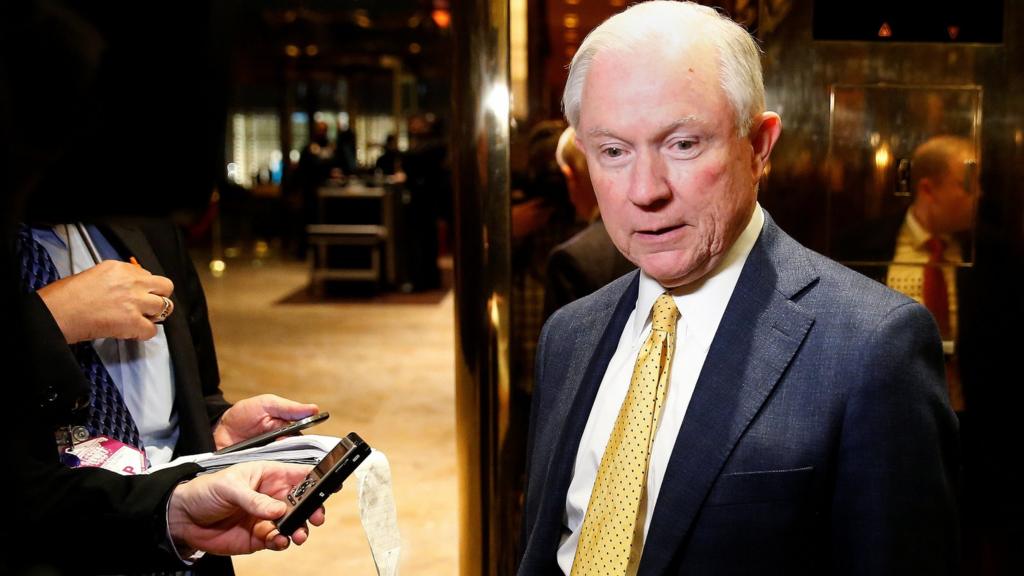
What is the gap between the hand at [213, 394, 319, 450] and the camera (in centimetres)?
167

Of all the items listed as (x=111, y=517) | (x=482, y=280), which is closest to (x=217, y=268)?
(x=482, y=280)

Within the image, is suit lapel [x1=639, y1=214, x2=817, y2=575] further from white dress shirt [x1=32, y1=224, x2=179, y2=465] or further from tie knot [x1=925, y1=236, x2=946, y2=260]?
tie knot [x1=925, y1=236, x2=946, y2=260]

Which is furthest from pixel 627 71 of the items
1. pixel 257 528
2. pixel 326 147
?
pixel 326 147

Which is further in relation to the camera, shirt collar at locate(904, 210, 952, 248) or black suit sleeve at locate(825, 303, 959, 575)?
shirt collar at locate(904, 210, 952, 248)

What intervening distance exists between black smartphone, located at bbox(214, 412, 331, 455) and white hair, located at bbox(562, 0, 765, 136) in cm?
71

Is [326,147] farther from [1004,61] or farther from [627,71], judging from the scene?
[627,71]

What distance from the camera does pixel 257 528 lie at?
1392 mm

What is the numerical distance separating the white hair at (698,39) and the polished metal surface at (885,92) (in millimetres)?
1257

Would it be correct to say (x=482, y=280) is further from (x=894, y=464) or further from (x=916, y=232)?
(x=894, y=464)

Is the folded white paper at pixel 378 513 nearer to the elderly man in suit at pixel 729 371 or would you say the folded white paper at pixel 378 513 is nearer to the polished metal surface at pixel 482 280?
the elderly man in suit at pixel 729 371

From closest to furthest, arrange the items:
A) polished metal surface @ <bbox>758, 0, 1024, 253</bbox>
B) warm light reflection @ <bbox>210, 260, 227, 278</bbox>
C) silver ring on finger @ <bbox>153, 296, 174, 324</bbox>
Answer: silver ring on finger @ <bbox>153, 296, 174, 324</bbox>
polished metal surface @ <bbox>758, 0, 1024, 253</bbox>
warm light reflection @ <bbox>210, 260, 227, 278</bbox>

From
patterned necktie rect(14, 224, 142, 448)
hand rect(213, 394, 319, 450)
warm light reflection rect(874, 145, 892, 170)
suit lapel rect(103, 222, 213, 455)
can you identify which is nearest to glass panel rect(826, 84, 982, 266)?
warm light reflection rect(874, 145, 892, 170)

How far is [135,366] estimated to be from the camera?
163 cm

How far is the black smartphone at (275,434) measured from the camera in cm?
151
